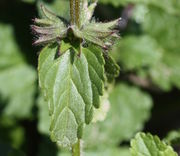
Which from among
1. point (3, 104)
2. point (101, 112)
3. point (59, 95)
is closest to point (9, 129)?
point (3, 104)

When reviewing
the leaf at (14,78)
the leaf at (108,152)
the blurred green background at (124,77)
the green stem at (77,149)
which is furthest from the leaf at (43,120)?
the green stem at (77,149)

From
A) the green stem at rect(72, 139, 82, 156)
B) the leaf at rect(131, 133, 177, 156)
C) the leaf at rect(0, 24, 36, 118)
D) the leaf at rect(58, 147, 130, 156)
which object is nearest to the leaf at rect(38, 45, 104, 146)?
the green stem at rect(72, 139, 82, 156)

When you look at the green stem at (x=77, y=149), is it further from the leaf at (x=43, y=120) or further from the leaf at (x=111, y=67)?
the leaf at (x=43, y=120)

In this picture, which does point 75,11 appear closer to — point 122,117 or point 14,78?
point 122,117

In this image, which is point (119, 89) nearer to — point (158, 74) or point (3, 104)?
point (158, 74)

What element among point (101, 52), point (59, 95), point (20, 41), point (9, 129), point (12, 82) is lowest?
point (9, 129)

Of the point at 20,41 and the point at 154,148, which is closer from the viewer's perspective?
the point at 154,148
